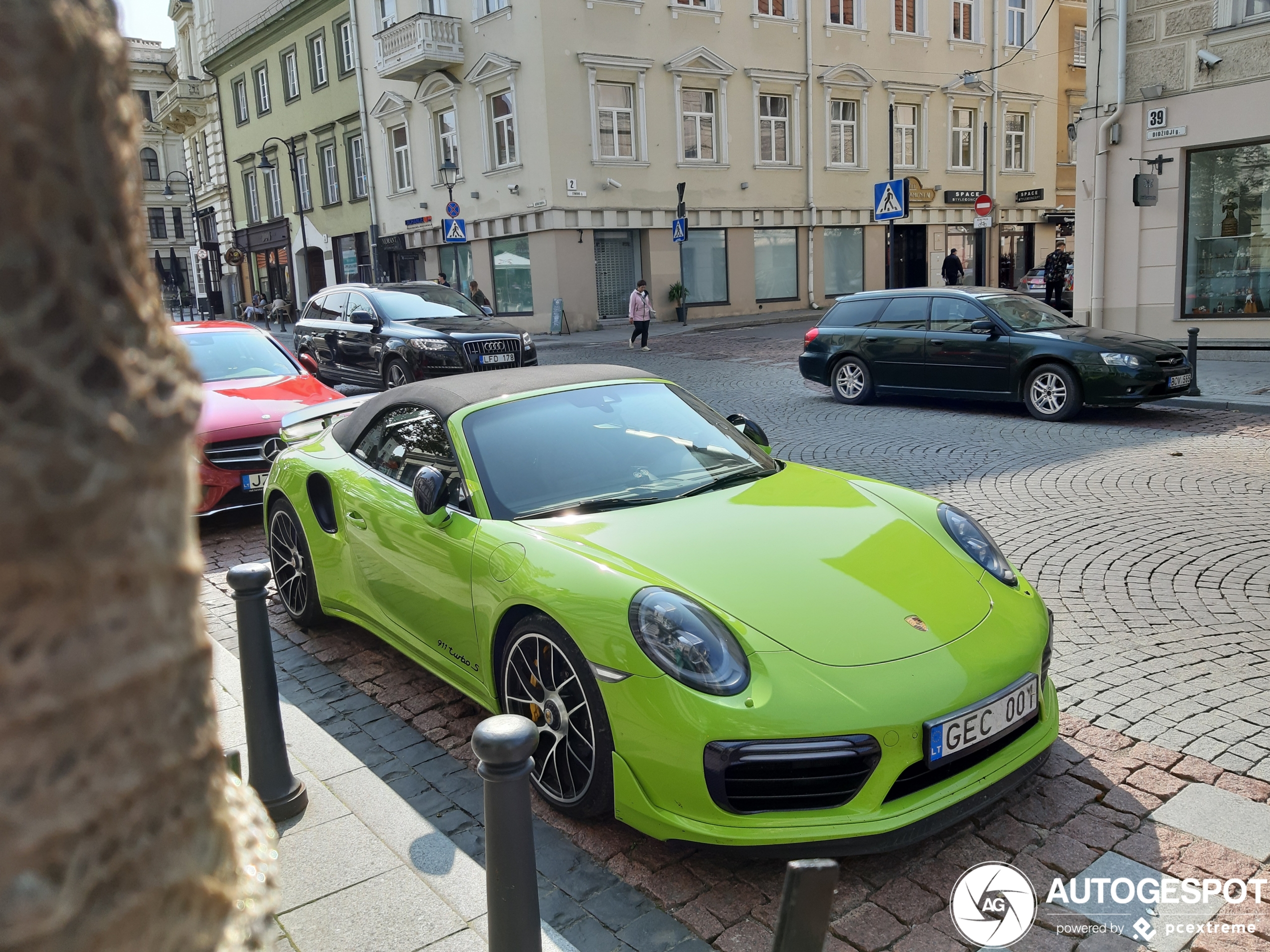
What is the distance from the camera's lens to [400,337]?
14.7 meters

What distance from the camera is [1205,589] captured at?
546 cm

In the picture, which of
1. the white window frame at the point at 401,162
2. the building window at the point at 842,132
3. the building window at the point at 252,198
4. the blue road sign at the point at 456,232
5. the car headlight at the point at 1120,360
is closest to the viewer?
the car headlight at the point at 1120,360

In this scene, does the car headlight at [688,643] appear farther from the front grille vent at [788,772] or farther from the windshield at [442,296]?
the windshield at [442,296]

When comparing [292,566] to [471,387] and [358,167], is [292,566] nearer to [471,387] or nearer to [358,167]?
[471,387]

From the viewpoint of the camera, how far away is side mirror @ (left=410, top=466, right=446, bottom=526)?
4.07 meters

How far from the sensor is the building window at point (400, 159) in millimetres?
34125

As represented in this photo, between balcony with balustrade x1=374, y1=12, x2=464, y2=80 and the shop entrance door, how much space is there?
7.27m

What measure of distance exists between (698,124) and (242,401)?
81.6 feet

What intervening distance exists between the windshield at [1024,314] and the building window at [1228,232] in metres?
6.04

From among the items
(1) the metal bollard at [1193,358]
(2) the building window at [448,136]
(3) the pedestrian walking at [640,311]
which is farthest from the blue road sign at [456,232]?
(1) the metal bollard at [1193,358]

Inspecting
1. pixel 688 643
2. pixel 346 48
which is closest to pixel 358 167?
pixel 346 48

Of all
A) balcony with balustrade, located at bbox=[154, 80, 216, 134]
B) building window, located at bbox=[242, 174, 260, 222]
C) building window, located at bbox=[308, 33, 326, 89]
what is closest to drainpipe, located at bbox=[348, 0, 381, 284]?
building window, located at bbox=[308, 33, 326, 89]

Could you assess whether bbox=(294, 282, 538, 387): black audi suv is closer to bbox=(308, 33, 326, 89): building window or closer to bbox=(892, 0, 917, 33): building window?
bbox=(892, 0, 917, 33): building window

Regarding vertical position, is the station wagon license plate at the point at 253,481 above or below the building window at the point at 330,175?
below
